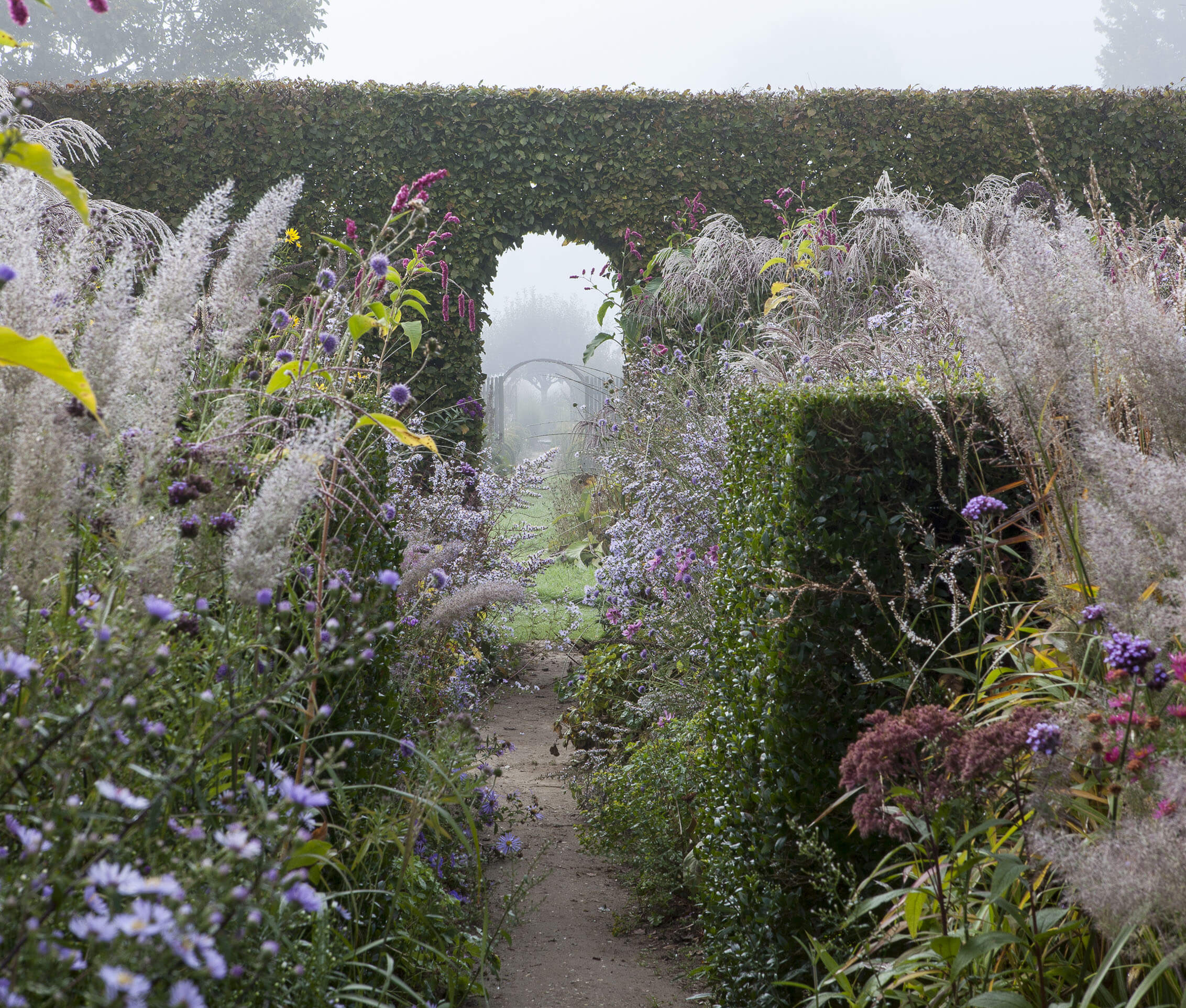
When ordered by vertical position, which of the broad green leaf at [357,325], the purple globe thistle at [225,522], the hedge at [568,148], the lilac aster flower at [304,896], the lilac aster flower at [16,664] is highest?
the hedge at [568,148]

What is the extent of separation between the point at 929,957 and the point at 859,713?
68 cm

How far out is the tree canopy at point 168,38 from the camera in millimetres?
22422

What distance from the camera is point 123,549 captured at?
1.13m

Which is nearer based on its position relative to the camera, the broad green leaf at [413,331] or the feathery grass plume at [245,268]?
the feathery grass plume at [245,268]

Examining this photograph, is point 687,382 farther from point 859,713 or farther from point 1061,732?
point 1061,732

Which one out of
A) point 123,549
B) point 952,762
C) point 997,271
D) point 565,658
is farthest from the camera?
point 565,658

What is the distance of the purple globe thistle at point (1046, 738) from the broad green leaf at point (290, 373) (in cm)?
146

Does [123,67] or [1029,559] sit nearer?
[1029,559]

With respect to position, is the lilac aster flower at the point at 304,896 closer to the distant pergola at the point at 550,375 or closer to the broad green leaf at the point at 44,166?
the broad green leaf at the point at 44,166

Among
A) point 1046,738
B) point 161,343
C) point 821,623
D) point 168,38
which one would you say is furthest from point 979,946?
point 168,38

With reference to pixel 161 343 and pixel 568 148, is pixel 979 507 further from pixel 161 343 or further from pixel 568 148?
pixel 568 148

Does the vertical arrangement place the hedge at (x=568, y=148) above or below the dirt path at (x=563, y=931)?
above

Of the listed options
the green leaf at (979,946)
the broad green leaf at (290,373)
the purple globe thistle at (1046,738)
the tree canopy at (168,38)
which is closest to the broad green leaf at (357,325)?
the broad green leaf at (290,373)

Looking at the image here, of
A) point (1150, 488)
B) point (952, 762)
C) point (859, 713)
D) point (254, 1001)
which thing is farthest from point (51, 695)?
point (859, 713)
